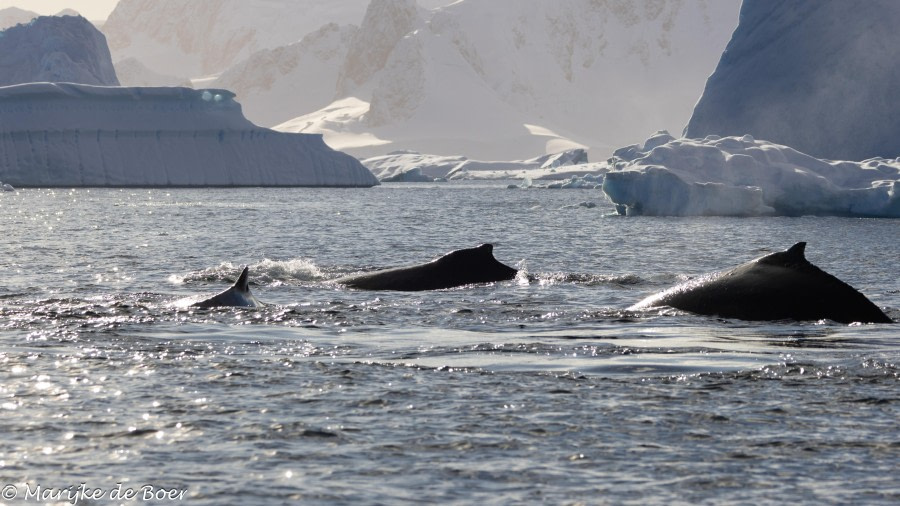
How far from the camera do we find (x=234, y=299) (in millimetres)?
17672

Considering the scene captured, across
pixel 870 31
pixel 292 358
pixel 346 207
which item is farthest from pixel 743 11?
pixel 292 358

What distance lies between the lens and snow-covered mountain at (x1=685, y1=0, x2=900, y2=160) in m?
63.4

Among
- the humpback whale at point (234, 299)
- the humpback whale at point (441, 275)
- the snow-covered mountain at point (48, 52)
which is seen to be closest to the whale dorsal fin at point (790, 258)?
the humpback whale at point (441, 275)

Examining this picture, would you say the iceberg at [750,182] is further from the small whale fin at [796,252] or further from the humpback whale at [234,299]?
the humpback whale at [234,299]

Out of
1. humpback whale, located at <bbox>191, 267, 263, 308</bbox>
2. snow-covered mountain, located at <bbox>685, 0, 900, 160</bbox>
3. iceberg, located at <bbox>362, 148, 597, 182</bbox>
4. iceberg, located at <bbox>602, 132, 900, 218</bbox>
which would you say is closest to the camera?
humpback whale, located at <bbox>191, 267, 263, 308</bbox>

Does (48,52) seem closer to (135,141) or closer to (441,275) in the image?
(135,141)

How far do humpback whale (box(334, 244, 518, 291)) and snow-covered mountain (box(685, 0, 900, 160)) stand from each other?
46112mm

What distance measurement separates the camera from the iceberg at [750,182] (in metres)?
51.4

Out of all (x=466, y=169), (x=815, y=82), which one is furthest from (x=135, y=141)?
(x=466, y=169)

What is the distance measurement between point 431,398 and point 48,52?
123m

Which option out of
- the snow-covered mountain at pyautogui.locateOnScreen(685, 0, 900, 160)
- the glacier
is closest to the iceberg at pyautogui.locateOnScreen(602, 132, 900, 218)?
the snow-covered mountain at pyautogui.locateOnScreen(685, 0, 900, 160)

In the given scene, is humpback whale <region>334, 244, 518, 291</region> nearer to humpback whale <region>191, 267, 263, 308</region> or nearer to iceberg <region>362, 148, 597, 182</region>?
humpback whale <region>191, 267, 263, 308</region>

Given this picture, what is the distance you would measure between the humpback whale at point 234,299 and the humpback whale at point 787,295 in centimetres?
617

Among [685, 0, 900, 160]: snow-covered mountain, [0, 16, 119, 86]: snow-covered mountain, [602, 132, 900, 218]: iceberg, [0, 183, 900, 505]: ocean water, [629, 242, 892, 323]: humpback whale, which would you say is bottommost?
[0, 183, 900, 505]: ocean water
